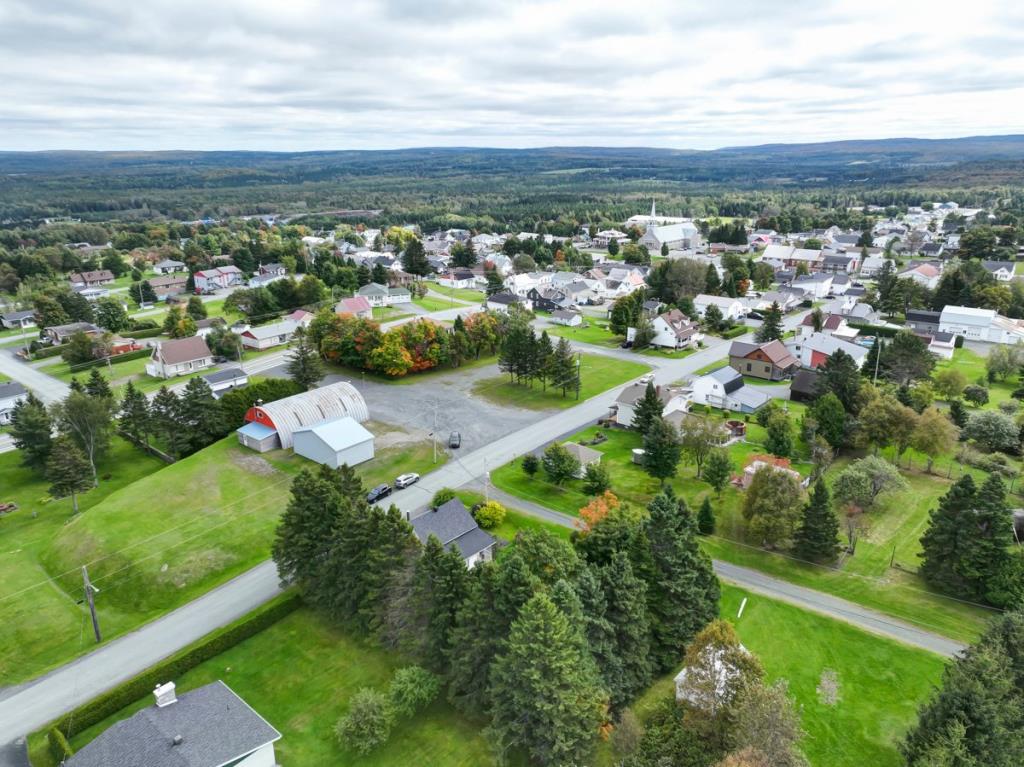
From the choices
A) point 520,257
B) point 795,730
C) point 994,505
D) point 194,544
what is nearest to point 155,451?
point 194,544

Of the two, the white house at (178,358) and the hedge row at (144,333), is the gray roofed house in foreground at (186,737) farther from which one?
the hedge row at (144,333)

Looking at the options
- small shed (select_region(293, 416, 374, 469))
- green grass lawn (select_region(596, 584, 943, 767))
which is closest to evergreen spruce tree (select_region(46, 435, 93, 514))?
small shed (select_region(293, 416, 374, 469))

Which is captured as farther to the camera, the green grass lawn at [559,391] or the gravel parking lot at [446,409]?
the green grass lawn at [559,391]

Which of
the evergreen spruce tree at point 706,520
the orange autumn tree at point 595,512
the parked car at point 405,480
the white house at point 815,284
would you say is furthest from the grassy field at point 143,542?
the white house at point 815,284

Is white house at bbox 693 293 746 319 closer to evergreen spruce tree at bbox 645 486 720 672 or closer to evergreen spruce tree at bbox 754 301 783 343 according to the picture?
evergreen spruce tree at bbox 754 301 783 343

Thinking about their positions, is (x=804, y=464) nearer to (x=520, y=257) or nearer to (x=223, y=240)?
(x=520, y=257)

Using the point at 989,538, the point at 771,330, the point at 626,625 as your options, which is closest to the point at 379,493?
the point at 626,625
